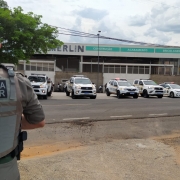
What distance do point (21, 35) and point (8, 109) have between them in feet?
61.5

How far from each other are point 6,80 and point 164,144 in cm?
513

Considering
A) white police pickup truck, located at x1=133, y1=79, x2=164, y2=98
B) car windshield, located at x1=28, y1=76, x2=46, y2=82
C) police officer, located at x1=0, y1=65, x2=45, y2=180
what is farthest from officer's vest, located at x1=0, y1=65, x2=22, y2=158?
white police pickup truck, located at x1=133, y1=79, x2=164, y2=98

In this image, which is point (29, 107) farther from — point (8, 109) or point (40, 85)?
point (40, 85)

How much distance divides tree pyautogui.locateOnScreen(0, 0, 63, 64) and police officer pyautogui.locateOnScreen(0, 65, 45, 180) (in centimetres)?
1756

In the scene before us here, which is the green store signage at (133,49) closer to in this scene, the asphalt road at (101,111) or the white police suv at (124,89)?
the white police suv at (124,89)

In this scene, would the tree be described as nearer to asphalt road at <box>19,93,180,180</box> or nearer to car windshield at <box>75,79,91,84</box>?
car windshield at <box>75,79,91,84</box>

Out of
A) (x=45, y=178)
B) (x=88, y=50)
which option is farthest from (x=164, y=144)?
(x=88, y=50)

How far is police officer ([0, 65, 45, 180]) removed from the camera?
182 centimetres

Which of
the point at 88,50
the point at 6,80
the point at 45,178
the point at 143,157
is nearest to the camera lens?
the point at 6,80

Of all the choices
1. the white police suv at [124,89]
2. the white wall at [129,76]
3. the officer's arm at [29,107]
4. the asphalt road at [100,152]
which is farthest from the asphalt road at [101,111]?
the white wall at [129,76]

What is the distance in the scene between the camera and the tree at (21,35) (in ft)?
63.2

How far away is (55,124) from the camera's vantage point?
867 cm

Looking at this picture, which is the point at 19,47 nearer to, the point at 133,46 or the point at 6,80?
the point at 6,80

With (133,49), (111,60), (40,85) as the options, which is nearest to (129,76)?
(133,49)
